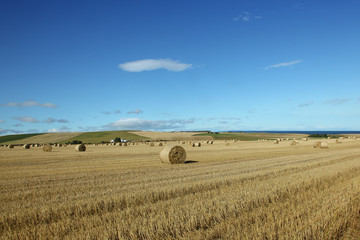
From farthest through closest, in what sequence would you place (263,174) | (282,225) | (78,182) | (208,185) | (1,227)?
(263,174), (78,182), (208,185), (1,227), (282,225)

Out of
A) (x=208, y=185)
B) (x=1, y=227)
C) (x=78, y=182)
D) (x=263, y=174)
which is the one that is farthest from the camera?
(x=263, y=174)

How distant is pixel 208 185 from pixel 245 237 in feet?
15.4

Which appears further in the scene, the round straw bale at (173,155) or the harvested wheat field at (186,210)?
the round straw bale at (173,155)

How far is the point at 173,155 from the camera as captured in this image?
1867 cm

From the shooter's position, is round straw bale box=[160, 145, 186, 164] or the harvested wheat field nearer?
the harvested wheat field

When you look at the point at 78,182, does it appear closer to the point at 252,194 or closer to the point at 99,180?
the point at 99,180

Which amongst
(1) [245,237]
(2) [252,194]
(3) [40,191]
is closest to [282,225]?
(1) [245,237]

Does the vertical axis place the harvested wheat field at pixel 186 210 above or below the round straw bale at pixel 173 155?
below

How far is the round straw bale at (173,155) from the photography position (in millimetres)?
18500

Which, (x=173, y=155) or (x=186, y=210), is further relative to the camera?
(x=173, y=155)

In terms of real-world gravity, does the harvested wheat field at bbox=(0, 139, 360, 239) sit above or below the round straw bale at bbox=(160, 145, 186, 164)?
below

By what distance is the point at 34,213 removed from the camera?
21.1 ft

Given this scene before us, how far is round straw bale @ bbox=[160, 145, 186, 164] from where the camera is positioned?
60.7ft

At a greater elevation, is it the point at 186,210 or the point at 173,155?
the point at 173,155
